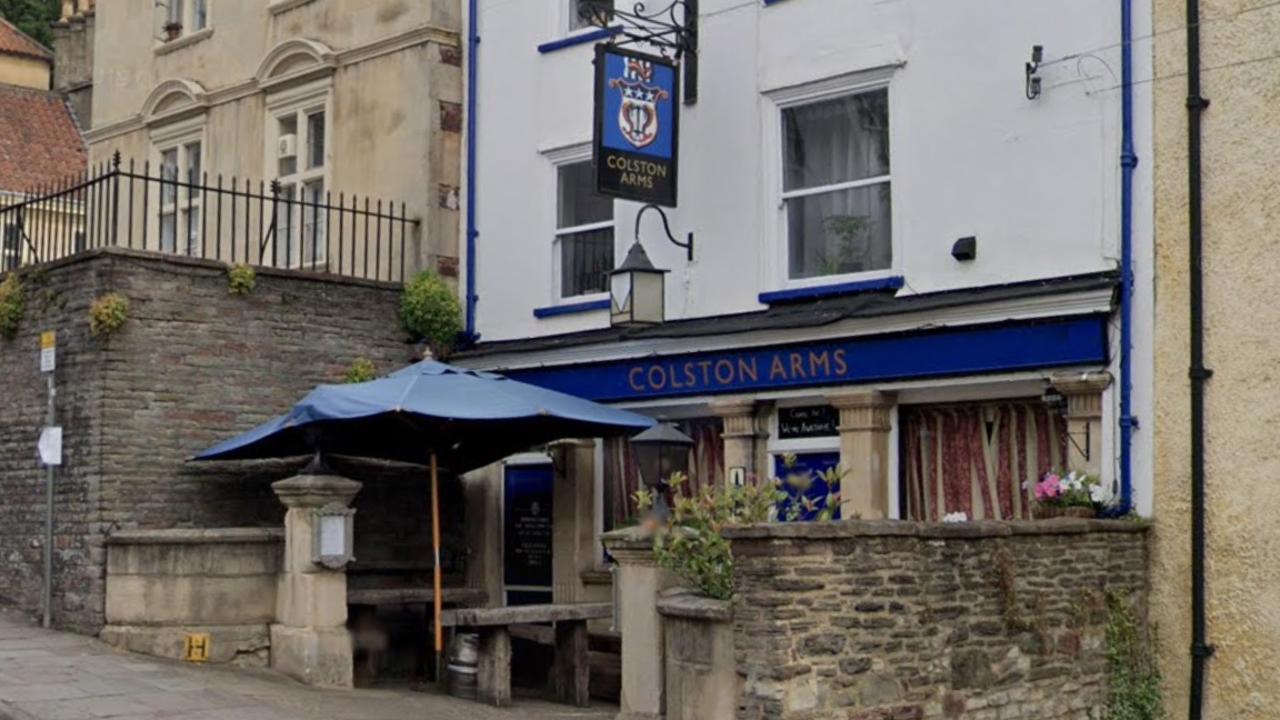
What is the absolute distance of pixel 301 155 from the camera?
20609 mm

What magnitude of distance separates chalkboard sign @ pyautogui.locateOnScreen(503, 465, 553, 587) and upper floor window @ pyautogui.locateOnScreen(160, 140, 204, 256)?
5.55 m

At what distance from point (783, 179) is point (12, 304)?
7711 millimetres

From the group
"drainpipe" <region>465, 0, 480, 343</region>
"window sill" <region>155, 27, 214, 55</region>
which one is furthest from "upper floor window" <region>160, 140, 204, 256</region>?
"drainpipe" <region>465, 0, 480, 343</region>

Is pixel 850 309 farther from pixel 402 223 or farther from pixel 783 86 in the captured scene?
pixel 402 223

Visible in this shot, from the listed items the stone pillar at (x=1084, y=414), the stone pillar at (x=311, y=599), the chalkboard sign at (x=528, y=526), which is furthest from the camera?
the chalkboard sign at (x=528, y=526)

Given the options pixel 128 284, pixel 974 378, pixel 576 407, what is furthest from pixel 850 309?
pixel 128 284

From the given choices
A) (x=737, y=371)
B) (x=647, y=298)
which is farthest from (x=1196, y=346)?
(x=647, y=298)

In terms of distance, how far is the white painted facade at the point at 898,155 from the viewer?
1365 cm

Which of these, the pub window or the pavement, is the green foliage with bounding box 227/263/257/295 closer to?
the pub window

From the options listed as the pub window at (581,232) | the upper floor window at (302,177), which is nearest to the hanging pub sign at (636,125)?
the pub window at (581,232)

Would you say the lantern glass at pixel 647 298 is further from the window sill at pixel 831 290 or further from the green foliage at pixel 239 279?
the green foliage at pixel 239 279

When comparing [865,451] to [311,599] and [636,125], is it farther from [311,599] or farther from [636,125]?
[311,599]

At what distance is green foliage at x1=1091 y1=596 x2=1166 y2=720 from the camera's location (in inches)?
504

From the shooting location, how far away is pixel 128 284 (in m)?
16.4
